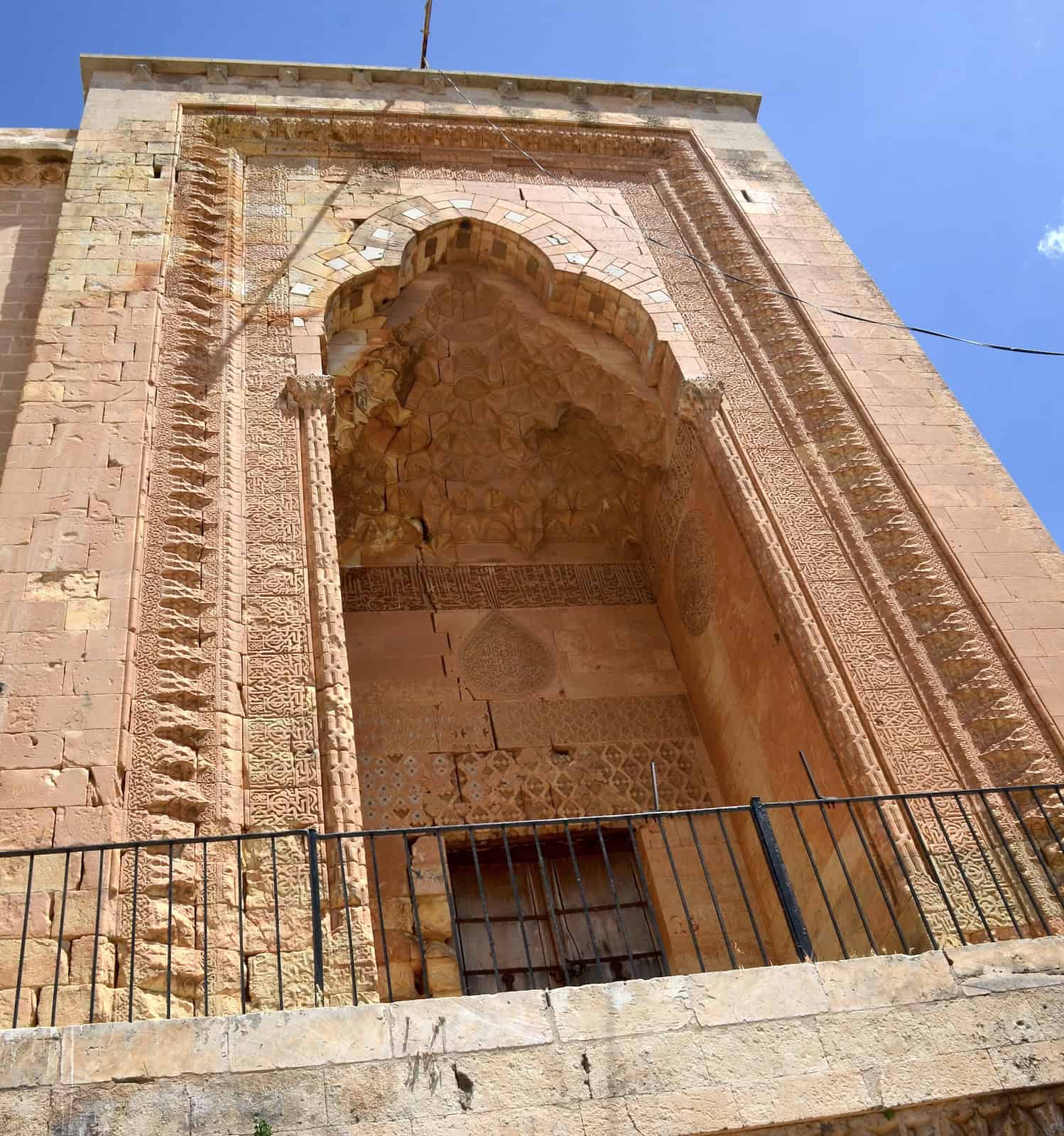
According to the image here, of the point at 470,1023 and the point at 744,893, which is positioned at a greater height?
the point at 744,893

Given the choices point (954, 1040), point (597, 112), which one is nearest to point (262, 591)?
point (954, 1040)

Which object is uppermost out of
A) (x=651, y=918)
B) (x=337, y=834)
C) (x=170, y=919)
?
(x=651, y=918)

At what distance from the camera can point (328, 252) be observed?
793 cm

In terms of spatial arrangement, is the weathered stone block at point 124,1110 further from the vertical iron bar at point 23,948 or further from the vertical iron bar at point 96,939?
the vertical iron bar at point 96,939

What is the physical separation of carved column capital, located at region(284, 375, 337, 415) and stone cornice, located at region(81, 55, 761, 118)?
3.84m

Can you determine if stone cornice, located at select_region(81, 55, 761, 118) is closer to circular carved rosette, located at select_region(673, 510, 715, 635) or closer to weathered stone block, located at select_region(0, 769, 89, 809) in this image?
circular carved rosette, located at select_region(673, 510, 715, 635)

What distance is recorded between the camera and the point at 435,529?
8922 mm

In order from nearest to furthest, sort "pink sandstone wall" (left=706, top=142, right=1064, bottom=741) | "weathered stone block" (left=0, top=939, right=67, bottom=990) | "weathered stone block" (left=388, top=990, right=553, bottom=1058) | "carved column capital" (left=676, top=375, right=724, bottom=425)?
"weathered stone block" (left=388, top=990, right=553, bottom=1058) < "weathered stone block" (left=0, top=939, right=67, bottom=990) < "pink sandstone wall" (left=706, top=142, right=1064, bottom=741) < "carved column capital" (left=676, top=375, right=724, bottom=425)

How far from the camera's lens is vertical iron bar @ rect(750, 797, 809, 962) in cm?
406

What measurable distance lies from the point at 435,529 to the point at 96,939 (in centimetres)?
516

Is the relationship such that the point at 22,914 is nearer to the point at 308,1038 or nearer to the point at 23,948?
the point at 23,948

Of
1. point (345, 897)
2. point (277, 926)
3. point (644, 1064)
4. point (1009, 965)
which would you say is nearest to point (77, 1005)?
point (277, 926)

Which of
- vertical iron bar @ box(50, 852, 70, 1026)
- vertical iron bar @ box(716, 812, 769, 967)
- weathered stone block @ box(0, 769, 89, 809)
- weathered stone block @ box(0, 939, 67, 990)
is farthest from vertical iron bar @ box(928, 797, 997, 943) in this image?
weathered stone block @ box(0, 769, 89, 809)

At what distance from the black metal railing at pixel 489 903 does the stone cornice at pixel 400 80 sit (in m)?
6.50
